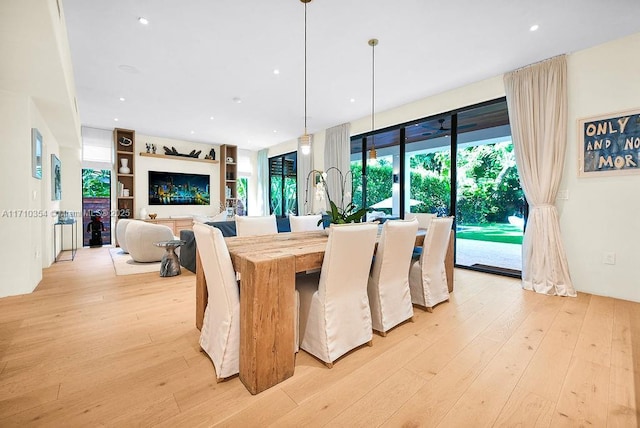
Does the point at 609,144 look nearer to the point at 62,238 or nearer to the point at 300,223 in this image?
the point at 300,223

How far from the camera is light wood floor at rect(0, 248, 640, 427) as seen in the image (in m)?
1.39

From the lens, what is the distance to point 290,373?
1.68 m

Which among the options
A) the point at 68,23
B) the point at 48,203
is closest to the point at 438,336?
the point at 68,23

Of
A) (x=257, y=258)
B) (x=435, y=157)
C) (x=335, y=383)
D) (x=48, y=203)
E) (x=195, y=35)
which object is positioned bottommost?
(x=335, y=383)

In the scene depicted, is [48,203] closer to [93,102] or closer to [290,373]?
[93,102]

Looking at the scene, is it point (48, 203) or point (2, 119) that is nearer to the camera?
point (2, 119)

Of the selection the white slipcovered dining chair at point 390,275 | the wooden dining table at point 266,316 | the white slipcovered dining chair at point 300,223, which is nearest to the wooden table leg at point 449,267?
the white slipcovered dining chair at point 390,275

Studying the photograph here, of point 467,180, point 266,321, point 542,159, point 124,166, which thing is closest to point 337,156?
point 467,180

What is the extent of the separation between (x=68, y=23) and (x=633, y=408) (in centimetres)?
496

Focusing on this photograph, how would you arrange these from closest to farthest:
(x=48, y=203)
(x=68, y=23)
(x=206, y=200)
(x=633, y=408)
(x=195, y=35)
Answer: (x=633, y=408)
(x=68, y=23)
(x=195, y=35)
(x=48, y=203)
(x=206, y=200)

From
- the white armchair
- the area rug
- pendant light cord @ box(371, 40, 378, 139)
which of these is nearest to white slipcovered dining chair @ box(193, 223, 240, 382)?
pendant light cord @ box(371, 40, 378, 139)

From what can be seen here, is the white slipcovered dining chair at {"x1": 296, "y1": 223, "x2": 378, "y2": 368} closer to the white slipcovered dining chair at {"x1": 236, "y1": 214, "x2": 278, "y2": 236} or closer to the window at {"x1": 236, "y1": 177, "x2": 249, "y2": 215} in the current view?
the white slipcovered dining chair at {"x1": 236, "y1": 214, "x2": 278, "y2": 236}

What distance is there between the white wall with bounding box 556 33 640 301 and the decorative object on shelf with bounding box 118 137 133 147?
26.4 feet

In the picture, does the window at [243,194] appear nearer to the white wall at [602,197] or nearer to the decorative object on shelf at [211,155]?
the decorative object on shelf at [211,155]
